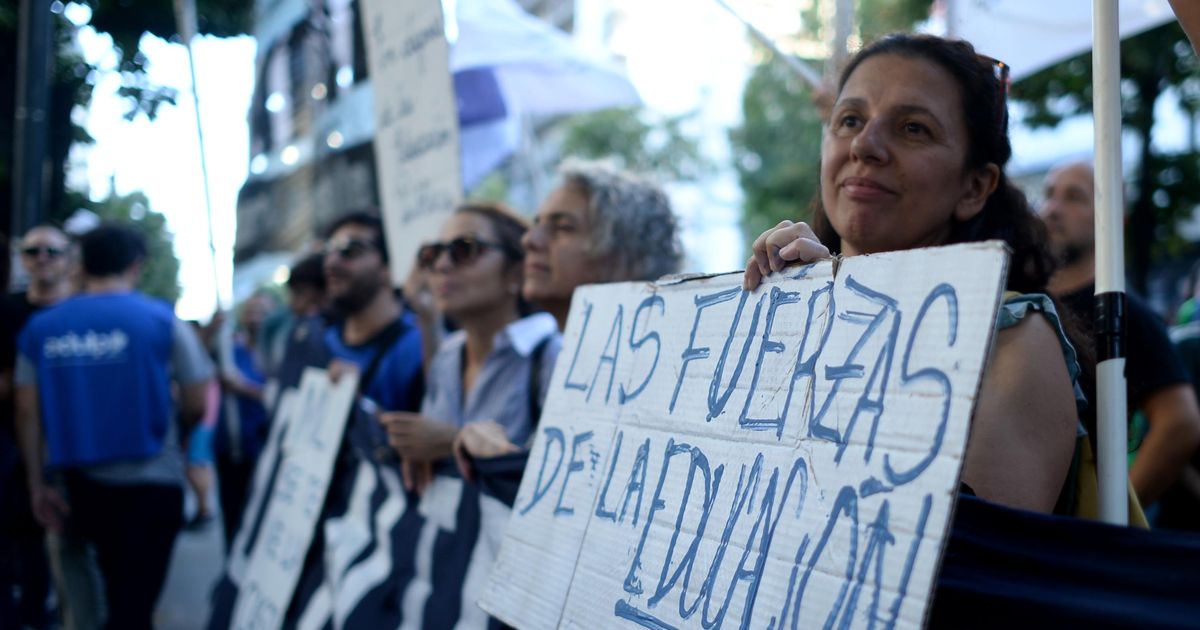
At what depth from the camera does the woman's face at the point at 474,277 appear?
132 inches

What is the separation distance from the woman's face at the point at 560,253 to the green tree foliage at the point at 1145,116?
22.1 ft

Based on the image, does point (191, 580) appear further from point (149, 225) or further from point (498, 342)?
point (498, 342)

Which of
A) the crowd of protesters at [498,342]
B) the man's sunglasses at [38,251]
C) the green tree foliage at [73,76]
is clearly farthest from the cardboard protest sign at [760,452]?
the green tree foliage at [73,76]

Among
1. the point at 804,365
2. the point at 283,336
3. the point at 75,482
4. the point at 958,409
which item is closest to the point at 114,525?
the point at 75,482

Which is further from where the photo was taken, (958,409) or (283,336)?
(283,336)

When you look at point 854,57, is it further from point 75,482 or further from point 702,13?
point 702,13

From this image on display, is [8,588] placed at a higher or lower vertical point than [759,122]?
lower

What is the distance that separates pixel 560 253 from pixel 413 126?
1275 millimetres

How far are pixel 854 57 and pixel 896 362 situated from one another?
0.78 meters

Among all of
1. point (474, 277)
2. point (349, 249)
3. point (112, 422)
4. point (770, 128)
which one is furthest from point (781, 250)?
point (770, 128)

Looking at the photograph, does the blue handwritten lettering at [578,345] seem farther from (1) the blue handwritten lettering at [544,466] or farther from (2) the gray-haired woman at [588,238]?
(2) the gray-haired woman at [588,238]

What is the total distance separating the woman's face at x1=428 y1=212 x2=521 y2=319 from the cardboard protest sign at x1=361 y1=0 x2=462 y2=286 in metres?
0.41

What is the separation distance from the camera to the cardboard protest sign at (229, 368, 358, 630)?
3.46 m

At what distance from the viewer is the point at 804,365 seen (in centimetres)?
137
